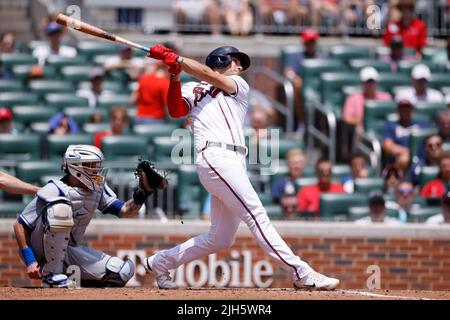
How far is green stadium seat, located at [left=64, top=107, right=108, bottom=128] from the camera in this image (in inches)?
526

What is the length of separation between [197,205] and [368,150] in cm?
244

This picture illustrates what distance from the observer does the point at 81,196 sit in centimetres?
851

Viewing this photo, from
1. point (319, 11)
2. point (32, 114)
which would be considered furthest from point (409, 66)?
point (32, 114)

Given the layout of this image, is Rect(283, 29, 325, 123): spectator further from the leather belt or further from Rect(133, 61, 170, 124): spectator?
the leather belt

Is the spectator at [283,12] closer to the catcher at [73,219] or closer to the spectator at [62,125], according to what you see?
the spectator at [62,125]

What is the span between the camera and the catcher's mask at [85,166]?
8461 mm

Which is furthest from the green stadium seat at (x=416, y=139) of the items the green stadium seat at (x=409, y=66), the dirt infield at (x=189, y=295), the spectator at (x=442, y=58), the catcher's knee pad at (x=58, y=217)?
the catcher's knee pad at (x=58, y=217)

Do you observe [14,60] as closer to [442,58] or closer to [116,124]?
[116,124]

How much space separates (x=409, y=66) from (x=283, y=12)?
2.05m

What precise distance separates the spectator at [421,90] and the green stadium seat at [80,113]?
3808 millimetres

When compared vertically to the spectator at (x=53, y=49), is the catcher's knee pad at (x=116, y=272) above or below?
below

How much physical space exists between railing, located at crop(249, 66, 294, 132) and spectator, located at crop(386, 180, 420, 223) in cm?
225

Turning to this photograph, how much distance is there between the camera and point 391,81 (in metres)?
14.9
